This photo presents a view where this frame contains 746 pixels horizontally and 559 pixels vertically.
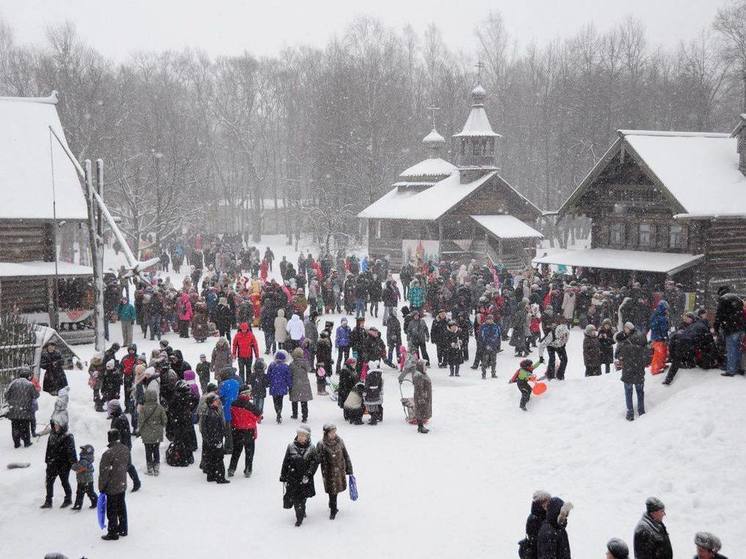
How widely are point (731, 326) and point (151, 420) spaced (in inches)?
381

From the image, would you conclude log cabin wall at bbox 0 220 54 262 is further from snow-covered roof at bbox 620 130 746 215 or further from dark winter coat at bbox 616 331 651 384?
snow-covered roof at bbox 620 130 746 215

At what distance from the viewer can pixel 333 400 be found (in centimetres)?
1727

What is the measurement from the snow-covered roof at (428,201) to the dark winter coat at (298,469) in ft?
94.0

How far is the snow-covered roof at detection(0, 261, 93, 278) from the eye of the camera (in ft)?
76.2

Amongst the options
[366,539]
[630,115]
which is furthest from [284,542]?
[630,115]

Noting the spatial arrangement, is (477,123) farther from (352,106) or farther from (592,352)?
(592,352)

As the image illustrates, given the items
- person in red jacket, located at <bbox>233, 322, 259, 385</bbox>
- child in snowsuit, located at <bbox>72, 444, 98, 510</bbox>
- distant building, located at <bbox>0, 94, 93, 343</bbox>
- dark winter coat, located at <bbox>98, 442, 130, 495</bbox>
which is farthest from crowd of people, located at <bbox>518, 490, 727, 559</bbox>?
distant building, located at <bbox>0, 94, 93, 343</bbox>

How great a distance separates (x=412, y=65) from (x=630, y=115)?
83.1 ft

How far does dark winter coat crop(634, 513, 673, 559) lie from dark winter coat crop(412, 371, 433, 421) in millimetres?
7141

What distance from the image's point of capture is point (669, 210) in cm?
2753

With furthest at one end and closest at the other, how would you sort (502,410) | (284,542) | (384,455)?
1. (502,410)
2. (384,455)
3. (284,542)

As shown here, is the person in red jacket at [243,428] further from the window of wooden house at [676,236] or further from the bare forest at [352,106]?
the bare forest at [352,106]

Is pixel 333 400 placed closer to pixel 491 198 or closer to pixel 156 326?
pixel 156 326

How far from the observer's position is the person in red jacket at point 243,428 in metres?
12.1
